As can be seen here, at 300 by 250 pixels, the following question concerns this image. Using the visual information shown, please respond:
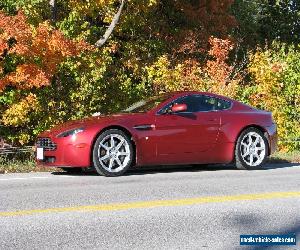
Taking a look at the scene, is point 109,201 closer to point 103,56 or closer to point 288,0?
A: point 103,56

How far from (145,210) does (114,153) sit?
3425 millimetres

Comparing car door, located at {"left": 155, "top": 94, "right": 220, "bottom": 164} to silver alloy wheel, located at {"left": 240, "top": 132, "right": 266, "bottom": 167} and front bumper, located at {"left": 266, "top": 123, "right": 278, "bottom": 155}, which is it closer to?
silver alloy wheel, located at {"left": 240, "top": 132, "right": 266, "bottom": 167}

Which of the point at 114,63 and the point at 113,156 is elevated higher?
the point at 114,63

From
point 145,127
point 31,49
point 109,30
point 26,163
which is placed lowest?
point 26,163

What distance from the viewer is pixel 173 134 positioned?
10.5 m

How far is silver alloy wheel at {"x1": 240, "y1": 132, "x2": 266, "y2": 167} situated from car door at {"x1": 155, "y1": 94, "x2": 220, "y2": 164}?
66cm

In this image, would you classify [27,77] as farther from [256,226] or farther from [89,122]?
[256,226]

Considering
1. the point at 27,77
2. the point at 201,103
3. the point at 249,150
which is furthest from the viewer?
the point at 27,77

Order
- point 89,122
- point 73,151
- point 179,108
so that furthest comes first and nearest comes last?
point 179,108 → point 89,122 → point 73,151

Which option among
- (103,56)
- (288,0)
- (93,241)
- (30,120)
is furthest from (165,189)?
(288,0)

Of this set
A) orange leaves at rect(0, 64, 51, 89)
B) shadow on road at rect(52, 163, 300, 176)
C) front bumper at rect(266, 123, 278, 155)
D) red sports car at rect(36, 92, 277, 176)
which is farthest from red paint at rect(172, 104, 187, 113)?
orange leaves at rect(0, 64, 51, 89)

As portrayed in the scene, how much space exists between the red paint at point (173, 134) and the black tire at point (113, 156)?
0.09 m

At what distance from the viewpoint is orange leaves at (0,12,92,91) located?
14141mm

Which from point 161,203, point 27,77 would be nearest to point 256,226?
point 161,203
